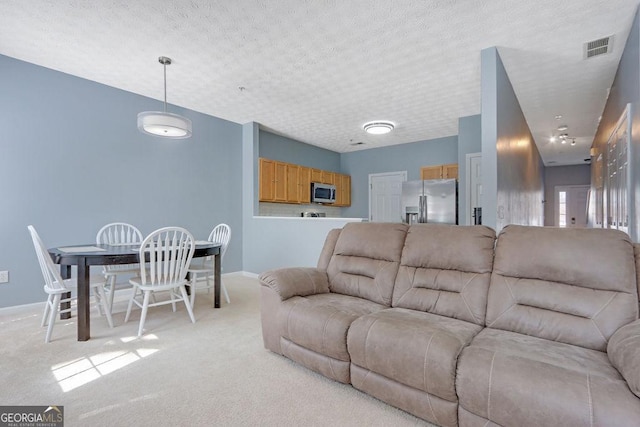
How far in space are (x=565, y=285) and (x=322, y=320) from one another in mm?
1349

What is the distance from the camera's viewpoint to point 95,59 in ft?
10.6

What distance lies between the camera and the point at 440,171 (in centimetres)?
618

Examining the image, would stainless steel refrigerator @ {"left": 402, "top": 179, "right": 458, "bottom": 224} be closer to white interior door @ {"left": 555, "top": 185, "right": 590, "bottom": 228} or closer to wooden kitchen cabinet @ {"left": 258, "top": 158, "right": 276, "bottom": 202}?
wooden kitchen cabinet @ {"left": 258, "top": 158, "right": 276, "bottom": 202}

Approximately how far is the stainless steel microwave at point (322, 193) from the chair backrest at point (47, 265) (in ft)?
15.2

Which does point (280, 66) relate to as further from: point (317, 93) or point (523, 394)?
point (523, 394)

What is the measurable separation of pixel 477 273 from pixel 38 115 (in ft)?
15.0

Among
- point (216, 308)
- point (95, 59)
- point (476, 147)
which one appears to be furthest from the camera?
point (476, 147)

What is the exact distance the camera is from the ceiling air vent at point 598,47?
2820mm

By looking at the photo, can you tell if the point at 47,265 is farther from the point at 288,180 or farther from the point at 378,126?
the point at 378,126

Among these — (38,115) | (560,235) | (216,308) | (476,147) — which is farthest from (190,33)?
(476,147)

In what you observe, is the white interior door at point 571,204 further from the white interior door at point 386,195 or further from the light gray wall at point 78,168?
the light gray wall at point 78,168

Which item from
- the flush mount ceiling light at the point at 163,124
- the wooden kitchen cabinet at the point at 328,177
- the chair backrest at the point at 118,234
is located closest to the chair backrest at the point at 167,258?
the flush mount ceiling light at the point at 163,124

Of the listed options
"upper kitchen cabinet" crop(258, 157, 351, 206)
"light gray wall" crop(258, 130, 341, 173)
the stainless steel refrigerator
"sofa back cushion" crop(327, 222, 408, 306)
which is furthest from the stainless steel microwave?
"sofa back cushion" crop(327, 222, 408, 306)

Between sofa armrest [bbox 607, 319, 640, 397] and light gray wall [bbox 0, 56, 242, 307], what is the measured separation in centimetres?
467
